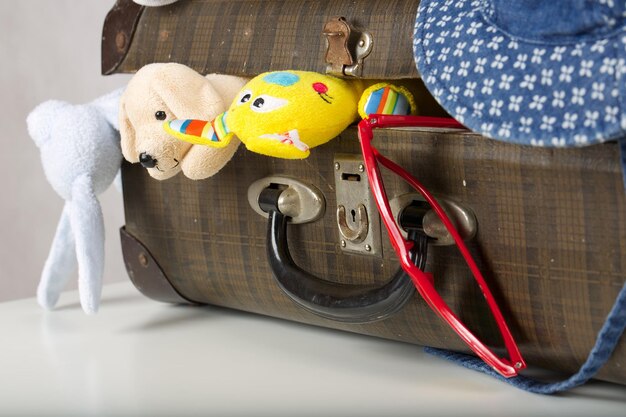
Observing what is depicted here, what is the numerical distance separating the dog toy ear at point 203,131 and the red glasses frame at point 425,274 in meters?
0.11

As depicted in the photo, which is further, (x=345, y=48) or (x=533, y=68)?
(x=345, y=48)

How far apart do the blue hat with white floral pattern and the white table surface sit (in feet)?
0.65

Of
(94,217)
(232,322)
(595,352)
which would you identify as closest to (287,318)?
(232,322)

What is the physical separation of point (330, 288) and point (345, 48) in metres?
0.18

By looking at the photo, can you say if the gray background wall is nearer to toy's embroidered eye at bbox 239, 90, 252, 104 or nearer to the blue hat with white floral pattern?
toy's embroidered eye at bbox 239, 90, 252, 104

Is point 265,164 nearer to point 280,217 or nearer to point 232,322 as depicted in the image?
point 280,217

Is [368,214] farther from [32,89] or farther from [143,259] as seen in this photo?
[32,89]

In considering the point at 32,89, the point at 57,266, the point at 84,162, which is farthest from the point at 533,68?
the point at 32,89

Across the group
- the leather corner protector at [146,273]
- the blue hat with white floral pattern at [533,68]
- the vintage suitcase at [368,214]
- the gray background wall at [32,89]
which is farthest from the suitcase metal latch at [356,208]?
the gray background wall at [32,89]

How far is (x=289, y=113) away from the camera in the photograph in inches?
28.2

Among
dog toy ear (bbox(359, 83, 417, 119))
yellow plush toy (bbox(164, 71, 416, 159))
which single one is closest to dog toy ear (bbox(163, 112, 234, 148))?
yellow plush toy (bbox(164, 71, 416, 159))

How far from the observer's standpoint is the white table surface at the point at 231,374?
0.71m

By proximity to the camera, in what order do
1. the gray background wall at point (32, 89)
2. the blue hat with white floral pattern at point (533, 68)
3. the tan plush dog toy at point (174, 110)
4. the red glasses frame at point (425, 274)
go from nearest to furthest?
the blue hat with white floral pattern at point (533, 68) → the red glasses frame at point (425, 274) → the tan plush dog toy at point (174, 110) → the gray background wall at point (32, 89)

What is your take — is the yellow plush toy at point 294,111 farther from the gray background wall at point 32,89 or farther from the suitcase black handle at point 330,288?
the gray background wall at point 32,89
